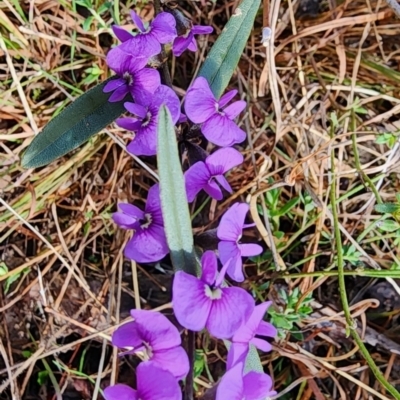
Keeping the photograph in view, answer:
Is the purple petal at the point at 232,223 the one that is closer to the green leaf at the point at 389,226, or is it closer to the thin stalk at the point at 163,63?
the thin stalk at the point at 163,63

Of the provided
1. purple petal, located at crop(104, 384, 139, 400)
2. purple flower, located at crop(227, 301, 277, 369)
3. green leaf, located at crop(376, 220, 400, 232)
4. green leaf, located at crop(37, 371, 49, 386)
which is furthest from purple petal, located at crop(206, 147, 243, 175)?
green leaf, located at crop(37, 371, 49, 386)

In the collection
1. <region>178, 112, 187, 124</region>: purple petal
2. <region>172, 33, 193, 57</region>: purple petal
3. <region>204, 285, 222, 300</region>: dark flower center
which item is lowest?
<region>204, 285, 222, 300</region>: dark flower center

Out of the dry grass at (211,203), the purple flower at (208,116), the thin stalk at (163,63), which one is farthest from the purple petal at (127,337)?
the dry grass at (211,203)

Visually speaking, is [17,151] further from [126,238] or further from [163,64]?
[163,64]

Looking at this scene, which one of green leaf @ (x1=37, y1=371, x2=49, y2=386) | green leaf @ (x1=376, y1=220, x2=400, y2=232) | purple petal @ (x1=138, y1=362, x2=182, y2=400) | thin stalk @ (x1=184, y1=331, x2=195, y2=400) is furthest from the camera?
green leaf @ (x1=37, y1=371, x2=49, y2=386)

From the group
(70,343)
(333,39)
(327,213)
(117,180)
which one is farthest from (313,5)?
(70,343)

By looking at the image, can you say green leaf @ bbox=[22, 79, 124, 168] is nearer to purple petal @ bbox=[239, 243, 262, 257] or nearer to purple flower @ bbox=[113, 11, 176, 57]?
purple flower @ bbox=[113, 11, 176, 57]
